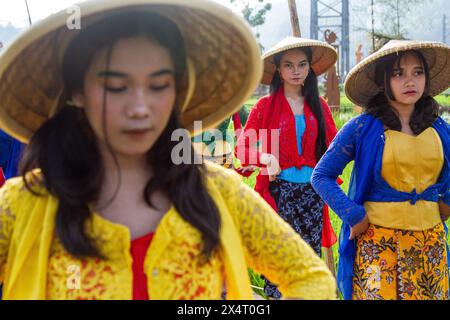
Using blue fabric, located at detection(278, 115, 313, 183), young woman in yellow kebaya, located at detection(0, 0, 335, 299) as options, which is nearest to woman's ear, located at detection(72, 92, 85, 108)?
young woman in yellow kebaya, located at detection(0, 0, 335, 299)

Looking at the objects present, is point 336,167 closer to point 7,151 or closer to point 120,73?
point 7,151

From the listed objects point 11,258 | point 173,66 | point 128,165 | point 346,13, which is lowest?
point 11,258

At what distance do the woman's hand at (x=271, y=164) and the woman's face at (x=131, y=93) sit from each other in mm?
2502

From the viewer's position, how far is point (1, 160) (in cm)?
296

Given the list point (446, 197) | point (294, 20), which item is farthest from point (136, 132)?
point (294, 20)

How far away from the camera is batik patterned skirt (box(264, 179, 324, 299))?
12.7ft

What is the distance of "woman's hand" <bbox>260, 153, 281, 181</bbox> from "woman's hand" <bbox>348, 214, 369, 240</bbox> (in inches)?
42.3

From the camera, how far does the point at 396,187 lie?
2676 millimetres

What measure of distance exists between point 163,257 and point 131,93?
0.34 m

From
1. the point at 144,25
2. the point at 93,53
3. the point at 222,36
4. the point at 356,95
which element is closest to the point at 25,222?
the point at 93,53

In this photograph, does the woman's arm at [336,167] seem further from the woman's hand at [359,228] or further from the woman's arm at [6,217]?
the woman's arm at [6,217]

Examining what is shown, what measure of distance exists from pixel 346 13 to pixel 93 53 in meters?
27.9

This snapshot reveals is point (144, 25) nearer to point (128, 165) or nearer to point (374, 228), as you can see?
point (128, 165)

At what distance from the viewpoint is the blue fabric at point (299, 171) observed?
385cm
